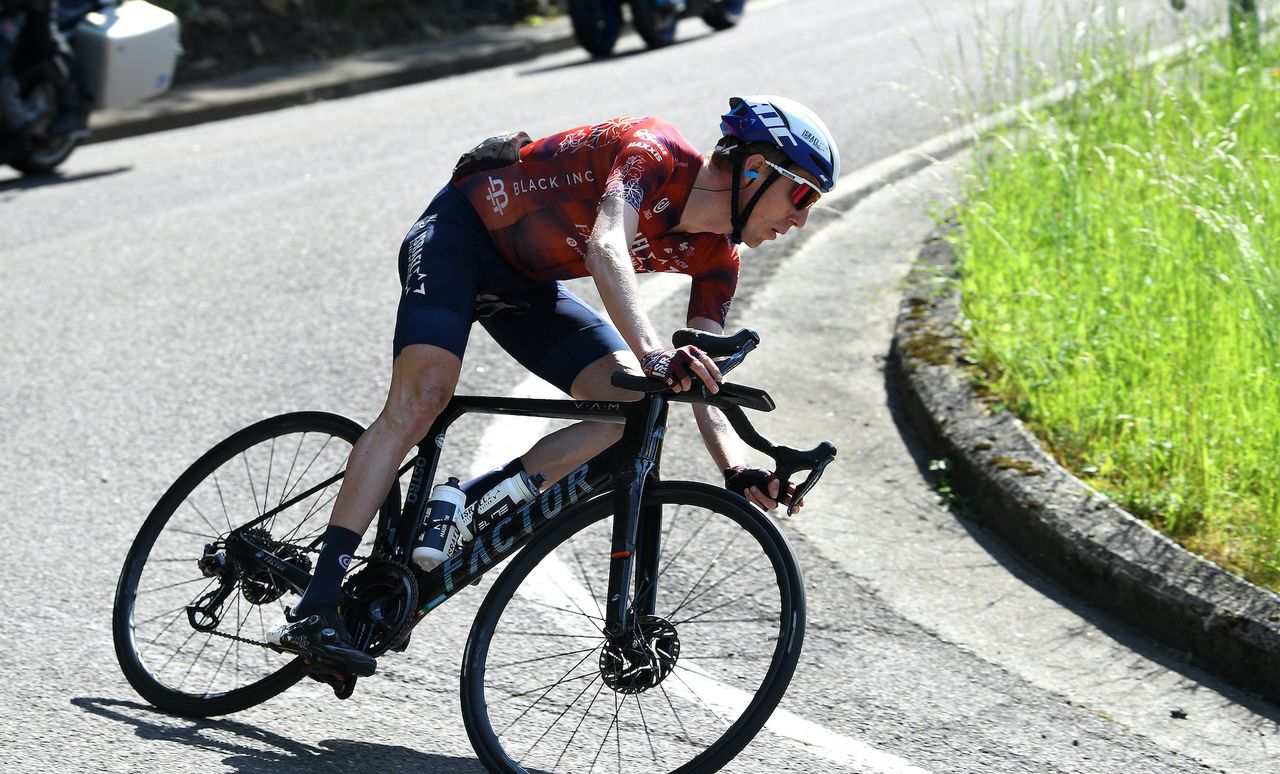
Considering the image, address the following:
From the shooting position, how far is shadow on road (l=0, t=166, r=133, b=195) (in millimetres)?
10578

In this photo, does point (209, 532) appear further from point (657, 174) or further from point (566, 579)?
point (657, 174)

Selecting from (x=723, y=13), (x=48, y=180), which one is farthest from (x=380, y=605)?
(x=723, y=13)

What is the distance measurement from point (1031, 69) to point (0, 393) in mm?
4868

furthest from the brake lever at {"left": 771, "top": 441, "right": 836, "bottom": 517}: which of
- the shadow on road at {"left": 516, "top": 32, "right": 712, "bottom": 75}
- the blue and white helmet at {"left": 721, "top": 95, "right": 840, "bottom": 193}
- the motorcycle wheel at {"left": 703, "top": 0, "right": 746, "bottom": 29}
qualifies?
the motorcycle wheel at {"left": 703, "top": 0, "right": 746, "bottom": 29}

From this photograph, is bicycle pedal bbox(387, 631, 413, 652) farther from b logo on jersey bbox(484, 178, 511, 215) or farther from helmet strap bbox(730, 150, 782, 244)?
helmet strap bbox(730, 150, 782, 244)

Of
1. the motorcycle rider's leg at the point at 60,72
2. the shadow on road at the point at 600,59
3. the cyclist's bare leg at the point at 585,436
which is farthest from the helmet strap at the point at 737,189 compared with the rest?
the shadow on road at the point at 600,59

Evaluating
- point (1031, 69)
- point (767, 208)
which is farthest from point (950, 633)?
point (1031, 69)

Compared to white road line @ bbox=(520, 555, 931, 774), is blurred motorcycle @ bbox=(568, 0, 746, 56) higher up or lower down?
lower down

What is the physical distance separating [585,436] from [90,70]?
884 cm

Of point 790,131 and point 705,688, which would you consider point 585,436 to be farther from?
point 790,131

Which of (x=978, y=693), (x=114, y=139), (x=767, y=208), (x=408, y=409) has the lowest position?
(x=114, y=139)

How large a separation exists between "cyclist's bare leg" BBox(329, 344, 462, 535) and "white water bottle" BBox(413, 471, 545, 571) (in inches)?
6.3

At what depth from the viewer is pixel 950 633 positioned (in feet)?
14.3

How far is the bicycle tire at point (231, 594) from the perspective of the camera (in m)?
3.85
